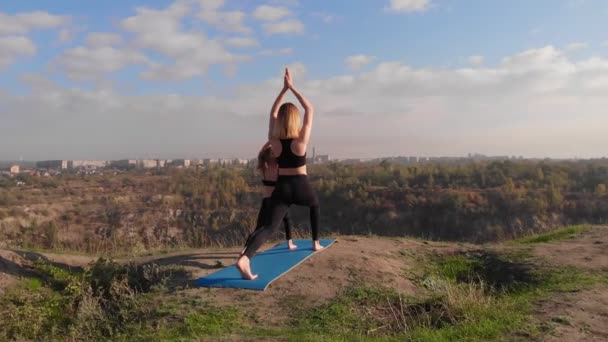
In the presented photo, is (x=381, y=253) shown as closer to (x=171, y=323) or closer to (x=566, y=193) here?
(x=171, y=323)

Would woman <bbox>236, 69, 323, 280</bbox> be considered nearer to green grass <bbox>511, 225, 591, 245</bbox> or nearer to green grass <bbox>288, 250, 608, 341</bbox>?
green grass <bbox>288, 250, 608, 341</bbox>

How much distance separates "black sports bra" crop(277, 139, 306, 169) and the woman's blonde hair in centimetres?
8

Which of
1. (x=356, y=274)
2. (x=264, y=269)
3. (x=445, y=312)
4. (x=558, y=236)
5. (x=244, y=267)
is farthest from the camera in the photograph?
(x=558, y=236)

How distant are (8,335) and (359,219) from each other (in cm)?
Answer: 3394

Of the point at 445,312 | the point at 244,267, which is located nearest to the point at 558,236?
the point at 445,312

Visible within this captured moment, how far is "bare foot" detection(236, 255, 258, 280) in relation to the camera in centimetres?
469

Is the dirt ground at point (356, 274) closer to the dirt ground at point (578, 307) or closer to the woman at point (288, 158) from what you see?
the dirt ground at point (578, 307)

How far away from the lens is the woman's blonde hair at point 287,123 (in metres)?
4.94

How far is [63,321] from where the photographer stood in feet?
15.5

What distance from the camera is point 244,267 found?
186 inches

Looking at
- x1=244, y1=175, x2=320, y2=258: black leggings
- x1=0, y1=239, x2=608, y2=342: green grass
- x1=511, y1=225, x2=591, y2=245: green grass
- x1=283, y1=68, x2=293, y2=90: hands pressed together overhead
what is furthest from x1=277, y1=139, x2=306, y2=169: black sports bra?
x1=511, y1=225, x2=591, y2=245: green grass

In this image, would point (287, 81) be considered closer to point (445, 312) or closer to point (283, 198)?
point (283, 198)

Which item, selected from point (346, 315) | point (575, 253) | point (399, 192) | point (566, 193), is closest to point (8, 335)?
point (346, 315)

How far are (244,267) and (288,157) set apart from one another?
127 centimetres
